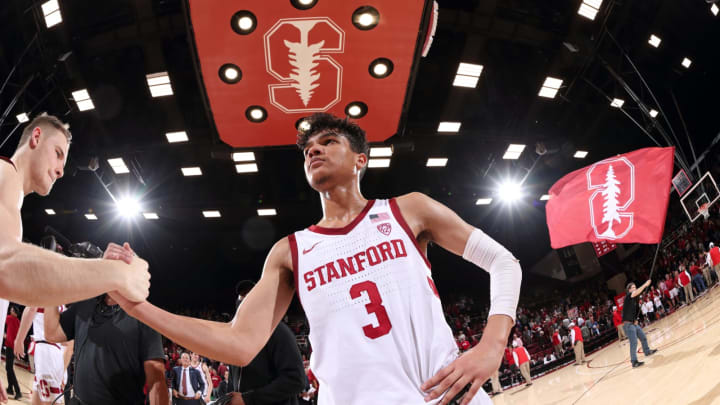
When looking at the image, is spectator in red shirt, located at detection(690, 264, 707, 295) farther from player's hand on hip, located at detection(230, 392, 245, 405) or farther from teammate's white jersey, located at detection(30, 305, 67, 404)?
teammate's white jersey, located at detection(30, 305, 67, 404)

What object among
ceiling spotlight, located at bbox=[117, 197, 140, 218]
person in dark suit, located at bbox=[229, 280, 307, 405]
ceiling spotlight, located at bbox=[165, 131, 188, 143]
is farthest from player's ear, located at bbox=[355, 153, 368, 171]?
ceiling spotlight, located at bbox=[117, 197, 140, 218]

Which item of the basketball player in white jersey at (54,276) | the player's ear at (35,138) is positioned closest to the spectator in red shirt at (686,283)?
the basketball player in white jersey at (54,276)

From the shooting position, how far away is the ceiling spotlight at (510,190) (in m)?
13.6

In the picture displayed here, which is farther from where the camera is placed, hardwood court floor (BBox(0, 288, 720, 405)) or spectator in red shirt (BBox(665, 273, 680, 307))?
spectator in red shirt (BBox(665, 273, 680, 307))

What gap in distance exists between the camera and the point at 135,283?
61.1 inches

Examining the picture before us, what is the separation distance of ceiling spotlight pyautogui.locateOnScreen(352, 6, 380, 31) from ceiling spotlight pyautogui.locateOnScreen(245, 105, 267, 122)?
171 centimetres

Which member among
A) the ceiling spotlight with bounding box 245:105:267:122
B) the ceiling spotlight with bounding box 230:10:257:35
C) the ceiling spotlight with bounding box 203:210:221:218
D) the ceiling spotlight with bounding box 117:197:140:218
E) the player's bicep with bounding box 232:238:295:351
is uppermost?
the ceiling spotlight with bounding box 203:210:221:218

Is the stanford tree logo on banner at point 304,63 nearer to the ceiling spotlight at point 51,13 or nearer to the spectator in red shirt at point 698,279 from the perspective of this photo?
the ceiling spotlight at point 51,13

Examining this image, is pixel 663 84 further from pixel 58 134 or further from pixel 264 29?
pixel 58 134

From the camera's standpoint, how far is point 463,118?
448 inches

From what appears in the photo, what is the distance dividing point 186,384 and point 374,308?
698cm

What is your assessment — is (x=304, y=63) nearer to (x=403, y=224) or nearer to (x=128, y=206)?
(x=403, y=224)

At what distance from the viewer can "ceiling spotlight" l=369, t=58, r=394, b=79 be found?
221 inches

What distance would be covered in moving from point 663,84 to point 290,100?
12005mm
